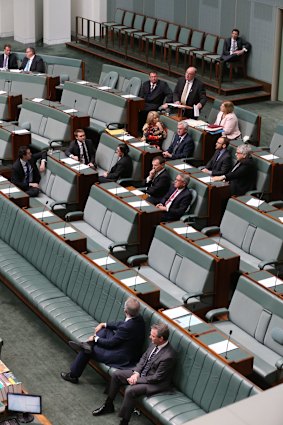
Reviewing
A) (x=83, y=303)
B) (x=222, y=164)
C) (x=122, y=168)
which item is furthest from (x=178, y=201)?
(x=83, y=303)

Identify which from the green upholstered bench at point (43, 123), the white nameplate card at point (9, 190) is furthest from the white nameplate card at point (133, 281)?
the green upholstered bench at point (43, 123)

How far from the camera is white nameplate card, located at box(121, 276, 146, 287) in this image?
7.46 m

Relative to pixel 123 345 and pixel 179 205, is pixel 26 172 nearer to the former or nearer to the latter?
pixel 179 205

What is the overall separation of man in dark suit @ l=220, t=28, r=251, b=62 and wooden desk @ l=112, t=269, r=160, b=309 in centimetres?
829

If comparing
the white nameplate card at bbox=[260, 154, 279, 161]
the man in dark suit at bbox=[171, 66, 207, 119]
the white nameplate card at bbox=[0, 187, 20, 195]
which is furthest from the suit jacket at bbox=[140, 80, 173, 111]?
the white nameplate card at bbox=[0, 187, 20, 195]

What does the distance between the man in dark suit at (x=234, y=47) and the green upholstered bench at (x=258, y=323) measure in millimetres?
8540

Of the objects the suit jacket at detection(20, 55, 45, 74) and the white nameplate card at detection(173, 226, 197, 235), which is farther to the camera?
the suit jacket at detection(20, 55, 45, 74)

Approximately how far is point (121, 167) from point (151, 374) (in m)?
4.12

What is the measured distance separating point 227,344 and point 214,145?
15.8 ft

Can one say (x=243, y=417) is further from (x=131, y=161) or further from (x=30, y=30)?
(x=30, y=30)

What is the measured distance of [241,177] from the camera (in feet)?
31.9

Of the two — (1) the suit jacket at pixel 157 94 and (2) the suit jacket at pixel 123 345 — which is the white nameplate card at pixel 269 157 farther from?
(2) the suit jacket at pixel 123 345

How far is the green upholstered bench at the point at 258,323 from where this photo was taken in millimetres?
6668

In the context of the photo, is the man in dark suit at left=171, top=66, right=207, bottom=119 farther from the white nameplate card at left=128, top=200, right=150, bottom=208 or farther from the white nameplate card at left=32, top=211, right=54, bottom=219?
the white nameplate card at left=32, top=211, right=54, bottom=219
